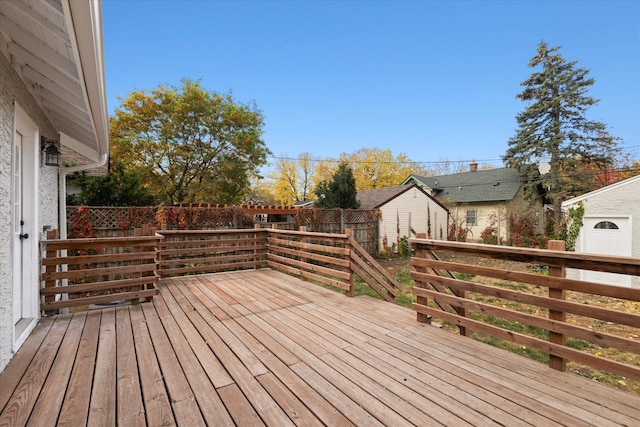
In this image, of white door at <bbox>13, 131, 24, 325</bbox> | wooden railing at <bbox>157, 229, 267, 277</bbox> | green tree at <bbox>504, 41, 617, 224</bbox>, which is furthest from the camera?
green tree at <bbox>504, 41, 617, 224</bbox>

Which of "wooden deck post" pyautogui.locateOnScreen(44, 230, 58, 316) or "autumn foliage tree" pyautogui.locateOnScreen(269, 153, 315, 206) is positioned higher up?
"autumn foliage tree" pyautogui.locateOnScreen(269, 153, 315, 206)

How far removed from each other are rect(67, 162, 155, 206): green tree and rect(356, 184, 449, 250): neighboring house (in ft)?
28.7

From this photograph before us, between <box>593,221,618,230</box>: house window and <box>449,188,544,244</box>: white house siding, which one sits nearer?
<box>593,221,618,230</box>: house window

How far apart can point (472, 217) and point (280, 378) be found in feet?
63.0

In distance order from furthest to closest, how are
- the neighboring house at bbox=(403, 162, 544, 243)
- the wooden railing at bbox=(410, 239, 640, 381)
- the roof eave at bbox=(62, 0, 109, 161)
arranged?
the neighboring house at bbox=(403, 162, 544, 243)
the wooden railing at bbox=(410, 239, 640, 381)
the roof eave at bbox=(62, 0, 109, 161)

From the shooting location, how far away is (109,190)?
866 cm

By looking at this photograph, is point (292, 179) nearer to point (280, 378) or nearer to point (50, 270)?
point (50, 270)

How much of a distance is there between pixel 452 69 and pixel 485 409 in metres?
16.6

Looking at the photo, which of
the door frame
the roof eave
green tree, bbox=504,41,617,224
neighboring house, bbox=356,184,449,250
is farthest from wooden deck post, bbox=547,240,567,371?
green tree, bbox=504,41,617,224

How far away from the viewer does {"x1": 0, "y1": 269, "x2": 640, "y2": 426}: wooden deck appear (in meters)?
1.64

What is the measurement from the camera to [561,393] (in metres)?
1.85

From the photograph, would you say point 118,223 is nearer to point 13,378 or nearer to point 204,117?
point 13,378

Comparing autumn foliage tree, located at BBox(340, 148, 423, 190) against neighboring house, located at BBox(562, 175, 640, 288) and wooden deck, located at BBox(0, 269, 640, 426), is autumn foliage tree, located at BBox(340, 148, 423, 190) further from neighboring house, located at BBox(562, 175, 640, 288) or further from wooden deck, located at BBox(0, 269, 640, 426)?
wooden deck, located at BBox(0, 269, 640, 426)

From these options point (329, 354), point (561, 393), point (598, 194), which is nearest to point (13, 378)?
point (329, 354)
